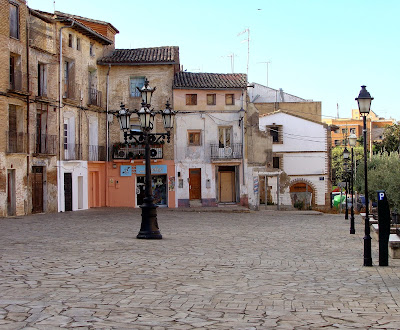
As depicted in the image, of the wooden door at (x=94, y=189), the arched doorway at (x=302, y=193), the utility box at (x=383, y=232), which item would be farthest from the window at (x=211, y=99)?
the utility box at (x=383, y=232)

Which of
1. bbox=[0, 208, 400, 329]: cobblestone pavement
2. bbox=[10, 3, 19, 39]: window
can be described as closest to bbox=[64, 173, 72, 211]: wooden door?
bbox=[10, 3, 19, 39]: window

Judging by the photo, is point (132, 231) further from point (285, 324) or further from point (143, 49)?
point (143, 49)

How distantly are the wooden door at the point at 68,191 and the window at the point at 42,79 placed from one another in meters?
4.85

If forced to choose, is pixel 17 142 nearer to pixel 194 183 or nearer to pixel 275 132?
pixel 194 183

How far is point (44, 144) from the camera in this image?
3131 centimetres

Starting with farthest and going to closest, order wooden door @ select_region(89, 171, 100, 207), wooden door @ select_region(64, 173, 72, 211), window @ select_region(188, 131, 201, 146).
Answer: window @ select_region(188, 131, 201, 146)
wooden door @ select_region(89, 171, 100, 207)
wooden door @ select_region(64, 173, 72, 211)

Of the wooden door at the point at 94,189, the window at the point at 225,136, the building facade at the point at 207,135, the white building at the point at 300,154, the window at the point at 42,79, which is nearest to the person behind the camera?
the window at the point at 42,79

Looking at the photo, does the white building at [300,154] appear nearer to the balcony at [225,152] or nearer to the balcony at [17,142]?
the balcony at [225,152]

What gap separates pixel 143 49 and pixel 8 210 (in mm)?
15908

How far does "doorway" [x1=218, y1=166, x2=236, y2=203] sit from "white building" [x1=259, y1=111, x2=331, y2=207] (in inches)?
424

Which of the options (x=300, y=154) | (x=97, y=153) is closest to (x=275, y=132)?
(x=300, y=154)

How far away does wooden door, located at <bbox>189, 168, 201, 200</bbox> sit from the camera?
39.1 metres

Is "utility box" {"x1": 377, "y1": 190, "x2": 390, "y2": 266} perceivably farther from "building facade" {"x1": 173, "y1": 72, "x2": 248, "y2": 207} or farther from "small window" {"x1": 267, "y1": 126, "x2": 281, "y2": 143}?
"small window" {"x1": 267, "y1": 126, "x2": 281, "y2": 143}

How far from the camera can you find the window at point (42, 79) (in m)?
31.4
